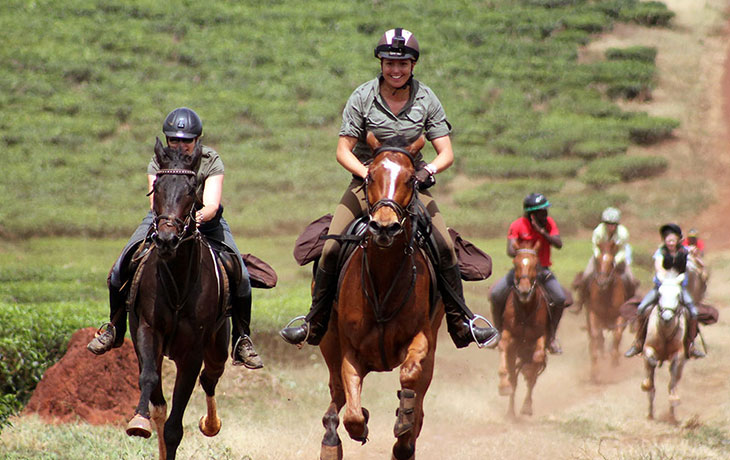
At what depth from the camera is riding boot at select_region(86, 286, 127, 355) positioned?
10664 millimetres

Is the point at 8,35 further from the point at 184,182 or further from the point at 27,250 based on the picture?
the point at 184,182

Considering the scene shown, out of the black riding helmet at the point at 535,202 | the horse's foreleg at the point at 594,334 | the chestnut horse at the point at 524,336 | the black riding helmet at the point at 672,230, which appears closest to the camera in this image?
the black riding helmet at the point at 535,202

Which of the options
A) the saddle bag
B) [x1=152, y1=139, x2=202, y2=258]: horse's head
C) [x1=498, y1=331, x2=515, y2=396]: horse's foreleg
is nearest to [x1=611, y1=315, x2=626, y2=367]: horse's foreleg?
[x1=498, y1=331, x2=515, y2=396]: horse's foreleg

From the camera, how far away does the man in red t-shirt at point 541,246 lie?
17.9 m

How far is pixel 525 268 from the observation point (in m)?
17.8

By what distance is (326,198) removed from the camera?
34.7 meters

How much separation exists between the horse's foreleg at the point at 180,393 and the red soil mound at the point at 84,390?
379cm

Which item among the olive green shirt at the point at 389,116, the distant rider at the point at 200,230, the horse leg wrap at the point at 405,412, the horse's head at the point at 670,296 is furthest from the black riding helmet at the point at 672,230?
the horse leg wrap at the point at 405,412

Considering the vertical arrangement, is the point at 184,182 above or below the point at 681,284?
above

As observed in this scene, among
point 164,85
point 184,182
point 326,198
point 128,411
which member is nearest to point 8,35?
point 164,85

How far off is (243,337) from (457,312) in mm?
2750

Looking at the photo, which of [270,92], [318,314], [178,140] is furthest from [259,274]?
[270,92]

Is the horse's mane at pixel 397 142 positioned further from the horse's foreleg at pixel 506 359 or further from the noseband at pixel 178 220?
the horse's foreleg at pixel 506 359

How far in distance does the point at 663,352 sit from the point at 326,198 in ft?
57.5
